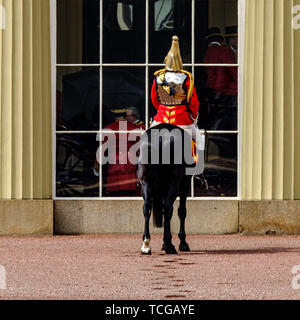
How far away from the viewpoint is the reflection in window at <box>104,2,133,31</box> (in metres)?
15.2

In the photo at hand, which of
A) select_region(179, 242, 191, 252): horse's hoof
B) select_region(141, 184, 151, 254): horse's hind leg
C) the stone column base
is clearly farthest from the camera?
the stone column base

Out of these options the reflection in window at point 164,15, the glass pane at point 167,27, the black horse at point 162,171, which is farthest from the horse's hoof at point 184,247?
the reflection in window at point 164,15

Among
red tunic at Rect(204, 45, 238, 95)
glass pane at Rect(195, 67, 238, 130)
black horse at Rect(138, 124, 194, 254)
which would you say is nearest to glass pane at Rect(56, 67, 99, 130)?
glass pane at Rect(195, 67, 238, 130)

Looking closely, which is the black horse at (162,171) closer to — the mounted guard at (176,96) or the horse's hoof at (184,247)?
the mounted guard at (176,96)

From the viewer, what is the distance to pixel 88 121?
49.8ft

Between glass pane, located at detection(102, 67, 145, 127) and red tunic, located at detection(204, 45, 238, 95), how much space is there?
3.06 feet

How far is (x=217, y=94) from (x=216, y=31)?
86cm

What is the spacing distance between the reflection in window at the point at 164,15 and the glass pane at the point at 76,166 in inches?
69.6

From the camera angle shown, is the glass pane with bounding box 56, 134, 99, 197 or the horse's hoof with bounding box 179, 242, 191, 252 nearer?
the horse's hoof with bounding box 179, 242, 191, 252

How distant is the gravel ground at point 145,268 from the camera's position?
947cm

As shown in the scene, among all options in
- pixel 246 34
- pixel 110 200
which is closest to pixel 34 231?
pixel 110 200

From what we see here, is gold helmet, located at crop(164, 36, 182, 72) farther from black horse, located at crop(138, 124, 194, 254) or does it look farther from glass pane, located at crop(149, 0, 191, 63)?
glass pane, located at crop(149, 0, 191, 63)

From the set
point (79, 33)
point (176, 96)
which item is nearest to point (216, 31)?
point (79, 33)
